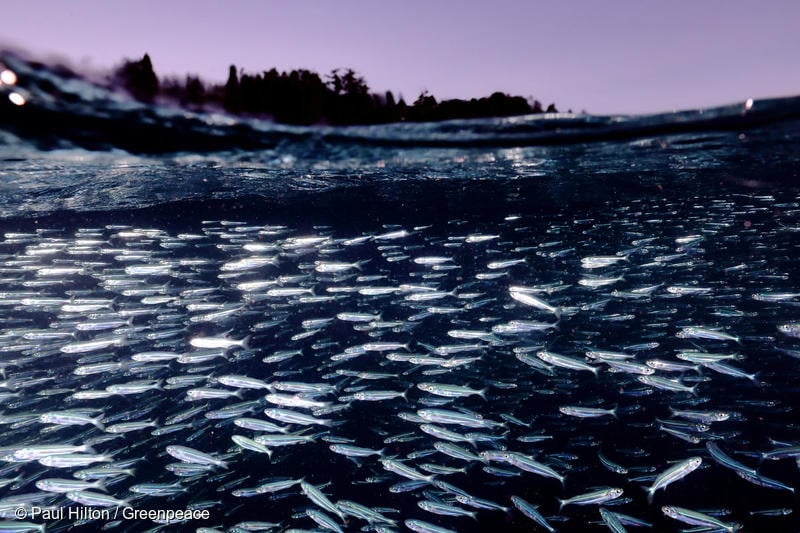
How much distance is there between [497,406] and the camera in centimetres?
1312

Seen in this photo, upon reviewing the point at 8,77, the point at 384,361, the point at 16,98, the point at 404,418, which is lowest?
the point at 404,418

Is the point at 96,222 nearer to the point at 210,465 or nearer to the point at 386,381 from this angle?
the point at 386,381

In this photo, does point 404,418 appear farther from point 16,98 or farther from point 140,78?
point 16,98

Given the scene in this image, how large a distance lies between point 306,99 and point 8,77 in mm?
4349

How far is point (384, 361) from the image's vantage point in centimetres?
856

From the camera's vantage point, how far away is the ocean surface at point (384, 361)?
253 inches

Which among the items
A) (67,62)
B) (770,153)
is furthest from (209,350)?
(770,153)

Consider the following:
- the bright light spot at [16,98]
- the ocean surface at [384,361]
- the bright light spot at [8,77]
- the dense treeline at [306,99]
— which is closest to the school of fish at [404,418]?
the ocean surface at [384,361]

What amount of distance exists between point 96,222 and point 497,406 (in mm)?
19852

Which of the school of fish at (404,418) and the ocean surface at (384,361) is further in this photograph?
the ocean surface at (384,361)

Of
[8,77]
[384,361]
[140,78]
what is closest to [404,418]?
[384,361]

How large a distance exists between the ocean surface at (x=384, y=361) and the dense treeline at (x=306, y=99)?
0.46 metres

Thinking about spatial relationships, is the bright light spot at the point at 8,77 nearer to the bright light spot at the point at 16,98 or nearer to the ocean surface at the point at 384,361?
the ocean surface at the point at 384,361

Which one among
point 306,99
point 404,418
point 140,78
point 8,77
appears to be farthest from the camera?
point 306,99
